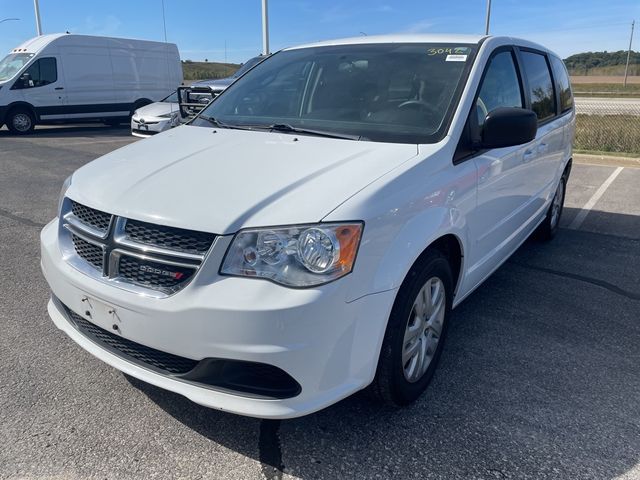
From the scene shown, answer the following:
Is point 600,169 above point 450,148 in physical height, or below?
below

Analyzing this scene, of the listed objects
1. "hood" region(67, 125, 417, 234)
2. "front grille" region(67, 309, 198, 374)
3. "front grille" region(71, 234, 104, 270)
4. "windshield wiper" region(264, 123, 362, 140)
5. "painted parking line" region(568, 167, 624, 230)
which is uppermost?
"windshield wiper" region(264, 123, 362, 140)

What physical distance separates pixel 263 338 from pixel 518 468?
4.13ft

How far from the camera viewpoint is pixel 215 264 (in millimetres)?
2158

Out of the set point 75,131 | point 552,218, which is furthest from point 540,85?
point 75,131

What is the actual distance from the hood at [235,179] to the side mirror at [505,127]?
52 centimetres

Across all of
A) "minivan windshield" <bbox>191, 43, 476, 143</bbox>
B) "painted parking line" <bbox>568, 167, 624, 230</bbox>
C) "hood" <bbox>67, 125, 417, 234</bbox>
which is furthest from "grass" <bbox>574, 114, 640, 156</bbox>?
"hood" <bbox>67, 125, 417, 234</bbox>

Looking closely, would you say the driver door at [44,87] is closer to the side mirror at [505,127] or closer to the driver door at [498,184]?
the driver door at [498,184]

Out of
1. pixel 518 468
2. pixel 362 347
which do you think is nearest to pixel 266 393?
pixel 362 347

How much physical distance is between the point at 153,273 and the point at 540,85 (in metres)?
3.65

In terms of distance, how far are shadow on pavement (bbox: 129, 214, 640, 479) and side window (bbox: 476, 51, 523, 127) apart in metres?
1.42

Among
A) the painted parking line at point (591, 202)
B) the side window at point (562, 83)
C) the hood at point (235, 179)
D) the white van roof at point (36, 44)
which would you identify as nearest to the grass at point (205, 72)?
the white van roof at point (36, 44)

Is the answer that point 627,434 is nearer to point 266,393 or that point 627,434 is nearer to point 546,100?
point 266,393

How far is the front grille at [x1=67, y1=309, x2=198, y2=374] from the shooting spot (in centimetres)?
232

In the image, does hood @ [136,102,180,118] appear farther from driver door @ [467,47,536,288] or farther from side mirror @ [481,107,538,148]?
side mirror @ [481,107,538,148]
